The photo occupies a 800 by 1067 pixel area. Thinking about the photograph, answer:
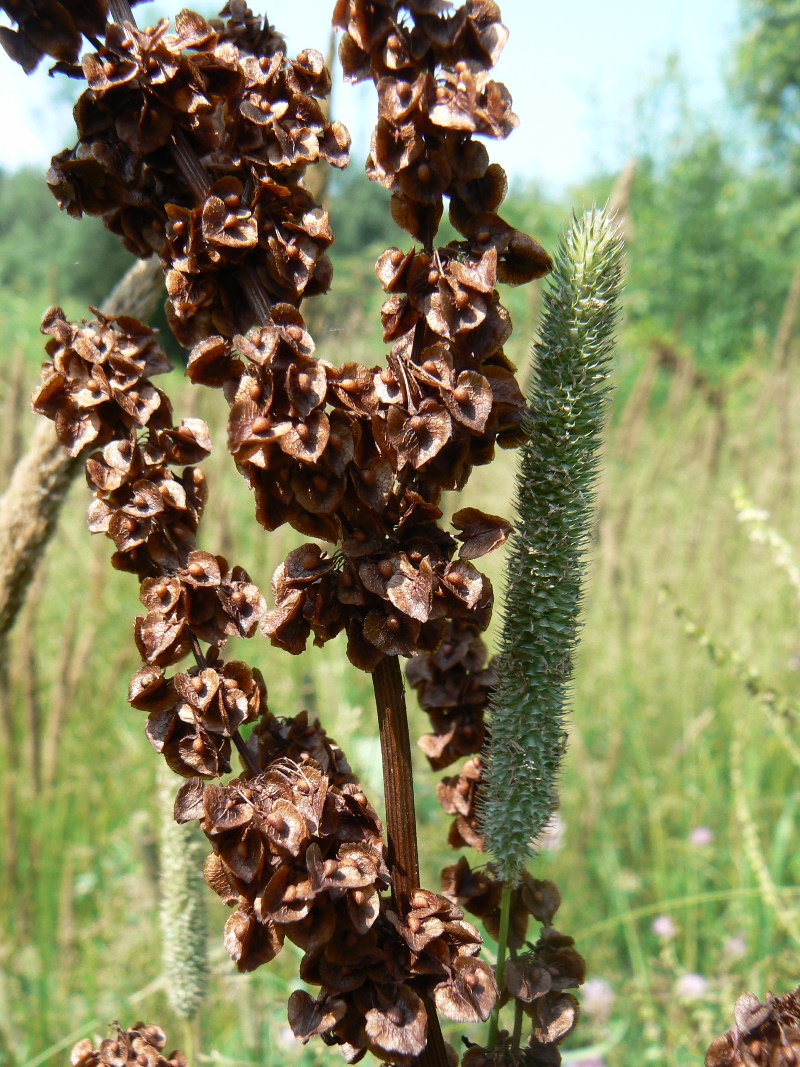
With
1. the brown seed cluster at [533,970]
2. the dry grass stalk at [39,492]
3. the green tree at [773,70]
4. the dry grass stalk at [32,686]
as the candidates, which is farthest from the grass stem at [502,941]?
the green tree at [773,70]

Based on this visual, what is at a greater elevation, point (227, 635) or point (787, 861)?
point (787, 861)

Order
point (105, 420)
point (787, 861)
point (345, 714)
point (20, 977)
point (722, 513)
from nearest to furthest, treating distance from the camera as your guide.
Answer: point (105, 420)
point (345, 714)
point (20, 977)
point (787, 861)
point (722, 513)

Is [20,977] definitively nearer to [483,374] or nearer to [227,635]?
[227,635]

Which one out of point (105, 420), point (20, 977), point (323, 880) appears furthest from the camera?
point (20, 977)

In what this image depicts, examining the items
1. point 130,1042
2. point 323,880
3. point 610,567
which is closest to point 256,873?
point 323,880

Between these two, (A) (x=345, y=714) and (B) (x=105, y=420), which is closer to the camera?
(B) (x=105, y=420)

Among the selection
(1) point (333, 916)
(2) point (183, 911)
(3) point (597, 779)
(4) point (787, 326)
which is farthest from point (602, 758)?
(1) point (333, 916)

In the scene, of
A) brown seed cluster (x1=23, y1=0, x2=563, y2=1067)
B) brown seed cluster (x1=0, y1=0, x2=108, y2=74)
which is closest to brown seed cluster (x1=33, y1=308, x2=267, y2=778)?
brown seed cluster (x1=23, y1=0, x2=563, y2=1067)
